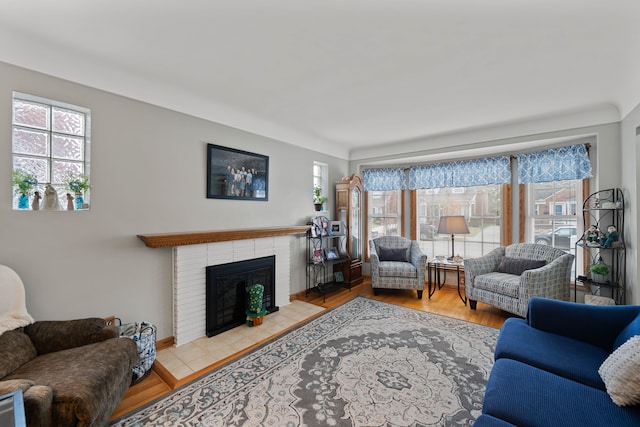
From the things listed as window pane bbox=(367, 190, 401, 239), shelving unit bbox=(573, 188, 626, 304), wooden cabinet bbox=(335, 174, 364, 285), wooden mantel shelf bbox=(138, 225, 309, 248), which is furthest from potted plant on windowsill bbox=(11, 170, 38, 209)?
shelving unit bbox=(573, 188, 626, 304)

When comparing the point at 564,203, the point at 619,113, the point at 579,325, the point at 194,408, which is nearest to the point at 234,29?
the point at 194,408

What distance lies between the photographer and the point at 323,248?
14.5ft

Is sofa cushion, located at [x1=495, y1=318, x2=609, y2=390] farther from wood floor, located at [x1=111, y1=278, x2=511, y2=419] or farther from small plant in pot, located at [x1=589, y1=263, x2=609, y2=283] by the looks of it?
small plant in pot, located at [x1=589, y1=263, x2=609, y2=283]

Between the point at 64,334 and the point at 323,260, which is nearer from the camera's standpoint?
the point at 64,334

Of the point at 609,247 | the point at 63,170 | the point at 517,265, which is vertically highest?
the point at 63,170

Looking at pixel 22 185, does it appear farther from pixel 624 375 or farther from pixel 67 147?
pixel 624 375

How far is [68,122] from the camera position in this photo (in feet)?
7.34

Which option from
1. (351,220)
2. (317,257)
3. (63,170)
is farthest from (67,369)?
(351,220)

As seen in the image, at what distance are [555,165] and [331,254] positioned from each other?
340 cm

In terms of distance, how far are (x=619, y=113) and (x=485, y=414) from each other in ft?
12.5

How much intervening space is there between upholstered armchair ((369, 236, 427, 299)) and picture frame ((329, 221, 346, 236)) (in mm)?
562

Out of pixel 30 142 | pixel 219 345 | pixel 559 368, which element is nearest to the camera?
pixel 559 368

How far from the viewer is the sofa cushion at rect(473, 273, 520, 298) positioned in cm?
321

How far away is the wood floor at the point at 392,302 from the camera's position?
1984 millimetres
